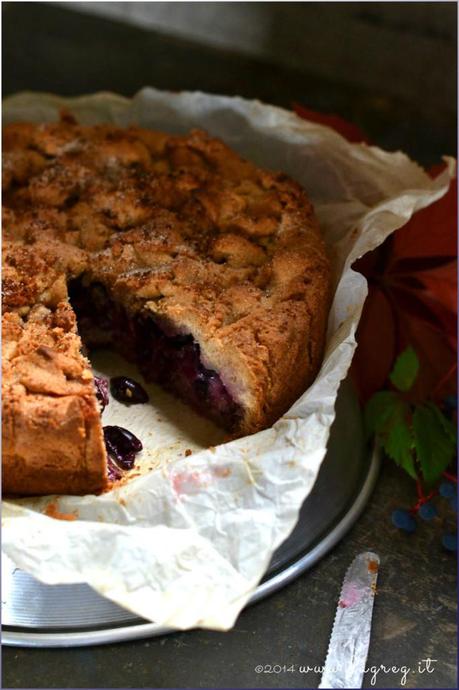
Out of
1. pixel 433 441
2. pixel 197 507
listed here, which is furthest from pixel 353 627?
pixel 433 441

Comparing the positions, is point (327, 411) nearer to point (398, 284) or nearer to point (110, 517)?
point (110, 517)

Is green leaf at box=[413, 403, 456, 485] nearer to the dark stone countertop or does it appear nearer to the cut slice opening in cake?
the dark stone countertop

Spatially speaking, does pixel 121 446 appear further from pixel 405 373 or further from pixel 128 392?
pixel 405 373

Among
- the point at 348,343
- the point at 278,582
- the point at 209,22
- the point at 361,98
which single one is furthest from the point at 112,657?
the point at 209,22

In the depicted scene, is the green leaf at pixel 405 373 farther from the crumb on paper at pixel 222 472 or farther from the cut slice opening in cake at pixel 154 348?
the crumb on paper at pixel 222 472

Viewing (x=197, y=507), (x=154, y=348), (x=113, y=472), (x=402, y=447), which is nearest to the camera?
(x=197, y=507)

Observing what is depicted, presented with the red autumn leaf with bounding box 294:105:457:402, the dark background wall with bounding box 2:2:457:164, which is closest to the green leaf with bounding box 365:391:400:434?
the red autumn leaf with bounding box 294:105:457:402

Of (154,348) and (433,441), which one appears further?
(154,348)

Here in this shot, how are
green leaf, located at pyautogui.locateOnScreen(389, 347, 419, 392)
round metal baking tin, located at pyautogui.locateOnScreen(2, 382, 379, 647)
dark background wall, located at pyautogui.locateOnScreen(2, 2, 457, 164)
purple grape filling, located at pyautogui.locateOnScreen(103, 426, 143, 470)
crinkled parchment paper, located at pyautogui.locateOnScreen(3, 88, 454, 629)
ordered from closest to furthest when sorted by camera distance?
crinkled parchment paper, located at pyautogui.locateOnScreen(3, 88, 454, 629) < round metal baking tin, located at pyautogui.locateOnScreen(2, 382, 379, 647) < purple grape filling, located at pyautogui.locateOnScreen(103, 426, 143, 470) < green leaf, located at pyautogui.locateOnScreen(389, 347, 419, 392) < dark background wall, located at pyautogui.locateOnScreen(2, 2, 457, 164)
